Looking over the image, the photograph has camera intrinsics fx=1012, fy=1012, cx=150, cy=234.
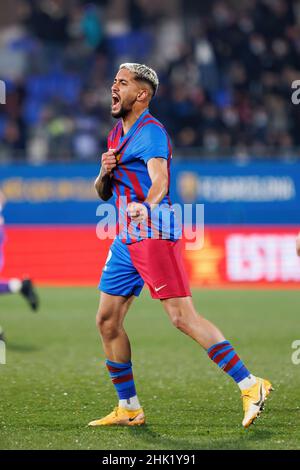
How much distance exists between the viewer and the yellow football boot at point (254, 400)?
6.38 m

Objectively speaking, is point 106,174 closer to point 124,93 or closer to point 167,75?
point 124,93

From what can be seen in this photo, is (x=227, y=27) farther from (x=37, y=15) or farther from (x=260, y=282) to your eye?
(x=260, y=282)

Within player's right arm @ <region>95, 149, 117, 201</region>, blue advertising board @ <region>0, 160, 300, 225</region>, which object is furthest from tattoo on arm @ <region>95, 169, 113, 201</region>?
blue advertising board @ <region>0, 160, 300, 225</region>

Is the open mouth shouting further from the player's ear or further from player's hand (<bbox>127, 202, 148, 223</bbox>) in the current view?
player's hand (<bbox>127, 202, 148, 223</bbox>)

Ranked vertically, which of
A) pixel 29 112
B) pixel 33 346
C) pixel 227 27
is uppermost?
pixel 227 27

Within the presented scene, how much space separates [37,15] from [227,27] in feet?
13.7

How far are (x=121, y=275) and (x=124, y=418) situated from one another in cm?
97

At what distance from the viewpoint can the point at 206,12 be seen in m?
23.5

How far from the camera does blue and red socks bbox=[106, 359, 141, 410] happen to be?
683cm

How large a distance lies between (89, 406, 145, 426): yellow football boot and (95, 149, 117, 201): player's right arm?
57.0 inches

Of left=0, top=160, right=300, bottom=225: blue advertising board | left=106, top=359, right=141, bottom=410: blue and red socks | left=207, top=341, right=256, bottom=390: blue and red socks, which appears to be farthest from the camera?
left=0, top=160, right=300, bottom=225: blue advertising board

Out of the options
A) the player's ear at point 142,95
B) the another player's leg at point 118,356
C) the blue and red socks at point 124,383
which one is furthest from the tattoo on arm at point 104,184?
the blue and red socks at point 124,383

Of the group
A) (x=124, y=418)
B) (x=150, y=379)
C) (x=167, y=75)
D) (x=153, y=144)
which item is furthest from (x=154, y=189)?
(x=167, y=75)

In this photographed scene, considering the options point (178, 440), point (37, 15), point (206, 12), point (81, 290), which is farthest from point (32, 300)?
point (206, 12)
